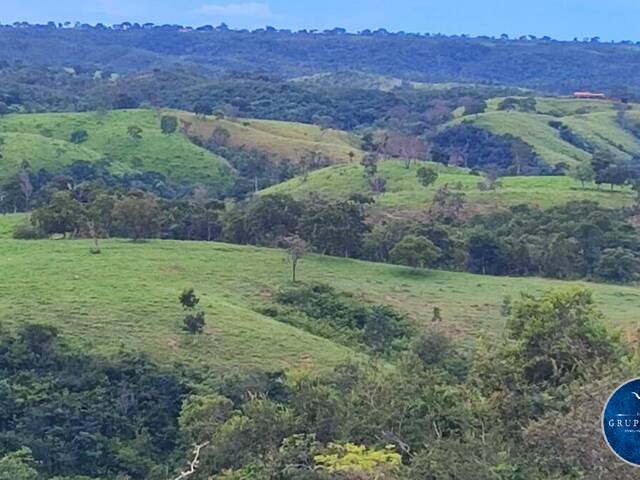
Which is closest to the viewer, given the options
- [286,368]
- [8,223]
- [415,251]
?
[286,368]

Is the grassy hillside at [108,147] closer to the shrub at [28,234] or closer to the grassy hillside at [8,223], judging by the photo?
the grassy hillside at [8,223]

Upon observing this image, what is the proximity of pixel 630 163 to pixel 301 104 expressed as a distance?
47739 mm

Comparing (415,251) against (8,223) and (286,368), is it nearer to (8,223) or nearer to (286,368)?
(286,368)

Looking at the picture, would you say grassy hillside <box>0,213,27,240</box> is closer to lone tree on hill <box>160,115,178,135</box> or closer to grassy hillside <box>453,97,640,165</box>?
lone tree on hill <box>160,115,178,135</box>

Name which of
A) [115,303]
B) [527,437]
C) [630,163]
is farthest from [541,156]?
[527,437]

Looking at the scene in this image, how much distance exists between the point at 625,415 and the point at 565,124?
109139mm

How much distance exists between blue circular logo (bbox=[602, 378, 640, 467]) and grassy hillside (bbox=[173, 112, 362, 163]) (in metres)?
82.2

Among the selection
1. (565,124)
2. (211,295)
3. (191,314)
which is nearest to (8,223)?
(211,295)

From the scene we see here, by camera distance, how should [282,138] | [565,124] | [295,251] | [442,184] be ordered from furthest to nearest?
[565,124] < [282,138] < [442,184] < [295,251]

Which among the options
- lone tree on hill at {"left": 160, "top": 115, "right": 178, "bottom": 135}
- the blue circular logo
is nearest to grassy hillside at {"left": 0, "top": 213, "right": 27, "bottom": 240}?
lone tree on hill at {"left": 160, "top": 115, "right": 178, "bottom": 135}

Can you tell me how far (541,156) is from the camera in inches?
3927

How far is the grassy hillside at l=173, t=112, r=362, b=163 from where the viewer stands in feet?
321

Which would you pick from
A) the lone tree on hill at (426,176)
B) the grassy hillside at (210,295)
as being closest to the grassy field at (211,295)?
the grassy hillside at (210,295)

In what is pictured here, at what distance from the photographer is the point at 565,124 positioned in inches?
4557
